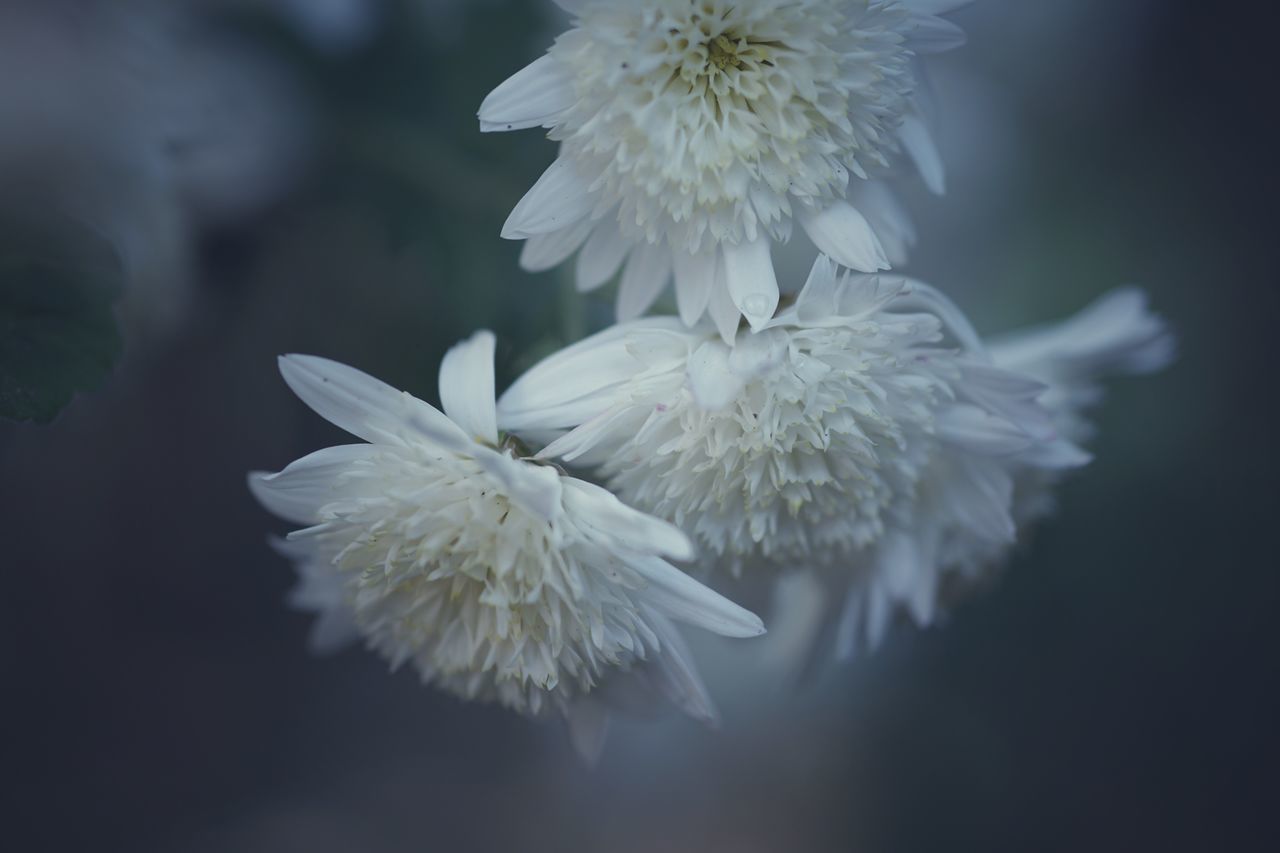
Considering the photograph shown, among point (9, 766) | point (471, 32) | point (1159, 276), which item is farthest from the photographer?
point (1159, 276)

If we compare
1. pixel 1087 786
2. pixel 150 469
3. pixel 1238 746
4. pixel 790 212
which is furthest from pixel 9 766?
pixel 1238 746

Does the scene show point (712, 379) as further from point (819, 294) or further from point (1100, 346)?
point (1100, 346)

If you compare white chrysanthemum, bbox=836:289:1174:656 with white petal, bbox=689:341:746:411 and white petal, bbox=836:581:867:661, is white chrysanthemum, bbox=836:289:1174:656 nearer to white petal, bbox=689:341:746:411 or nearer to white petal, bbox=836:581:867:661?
white petal, bbox=836:581:867:661

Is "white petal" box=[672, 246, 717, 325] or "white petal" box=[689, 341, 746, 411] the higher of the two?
"white petal" box=[672, 246, 717, 325]

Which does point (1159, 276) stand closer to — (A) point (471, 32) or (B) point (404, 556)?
(A) point (471, 32)

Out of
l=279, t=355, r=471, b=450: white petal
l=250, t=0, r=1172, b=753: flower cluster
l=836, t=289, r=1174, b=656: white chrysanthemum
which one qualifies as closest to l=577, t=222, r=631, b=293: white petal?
l=250, t=0, r=1172, b=753: flower cluster

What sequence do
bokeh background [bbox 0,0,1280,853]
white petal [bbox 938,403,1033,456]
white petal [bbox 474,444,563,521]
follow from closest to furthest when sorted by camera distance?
1. white petal [bbox 474,444,563,521]
2. white petal [bbox 938,403,1033,456]
3. bokeh background [bbox 0,0,1280,853]

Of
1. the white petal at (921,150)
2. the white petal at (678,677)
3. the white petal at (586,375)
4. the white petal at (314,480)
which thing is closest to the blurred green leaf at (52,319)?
the white petal at (314,480)
